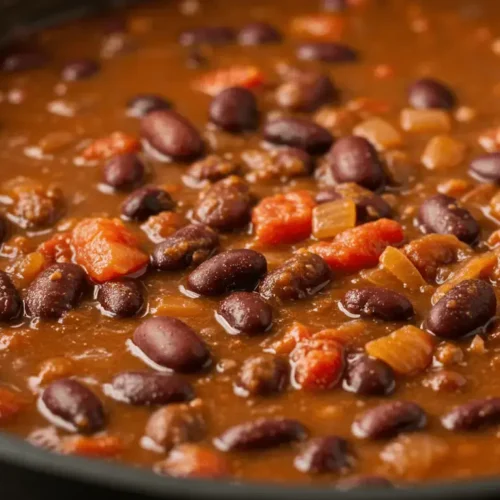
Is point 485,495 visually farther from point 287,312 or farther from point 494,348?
point 287,312

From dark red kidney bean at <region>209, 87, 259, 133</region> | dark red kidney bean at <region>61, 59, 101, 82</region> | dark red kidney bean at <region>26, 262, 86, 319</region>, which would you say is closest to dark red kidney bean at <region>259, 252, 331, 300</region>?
dark red kidney bean at <region>26, 262, 86, 319</region>

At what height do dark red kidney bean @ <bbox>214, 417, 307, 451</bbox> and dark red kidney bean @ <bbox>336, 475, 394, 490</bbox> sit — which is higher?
dark red kidney bean @ <bbox>336, 475, 394, 490</bbox>

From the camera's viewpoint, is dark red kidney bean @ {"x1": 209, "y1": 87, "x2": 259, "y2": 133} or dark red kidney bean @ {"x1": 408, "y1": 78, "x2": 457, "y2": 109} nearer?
dark red kidney bean @ {"x1": 209, "y1": 87, "x2": 259, "y2": 133}

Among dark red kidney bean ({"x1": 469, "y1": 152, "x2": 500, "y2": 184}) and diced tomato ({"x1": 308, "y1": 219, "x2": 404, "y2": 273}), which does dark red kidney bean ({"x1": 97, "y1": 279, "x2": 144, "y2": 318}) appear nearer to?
diced tomato ({"x1": 308, "y1": 219, "x2": 404, "y2": 273})

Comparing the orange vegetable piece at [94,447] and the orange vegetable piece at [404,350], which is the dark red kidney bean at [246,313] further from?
the orange vegetable piece at [94,447]

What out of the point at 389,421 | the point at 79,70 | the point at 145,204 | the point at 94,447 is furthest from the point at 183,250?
the point at 79,70
